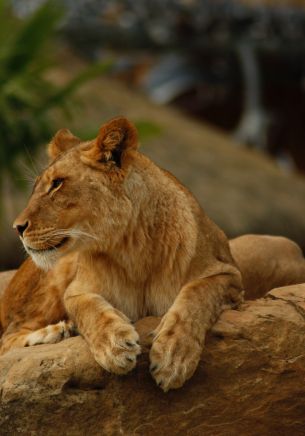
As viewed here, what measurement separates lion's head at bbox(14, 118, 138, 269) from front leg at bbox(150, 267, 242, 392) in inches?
13.2

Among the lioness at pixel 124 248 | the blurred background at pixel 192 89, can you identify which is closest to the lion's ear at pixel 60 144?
the lioness at pixel 124 248

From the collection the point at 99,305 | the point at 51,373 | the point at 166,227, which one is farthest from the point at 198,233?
the point at 51,373

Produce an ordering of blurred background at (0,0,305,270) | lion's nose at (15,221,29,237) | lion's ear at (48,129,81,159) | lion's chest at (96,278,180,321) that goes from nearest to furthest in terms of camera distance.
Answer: lion's nose at (15,221,29,237) → lion's chest at (96,278,180,321) → lion's ear at (48,129,81,159) → blurred background at (0,0,305,270)

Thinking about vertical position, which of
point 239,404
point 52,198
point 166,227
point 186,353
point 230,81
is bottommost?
point 230,81

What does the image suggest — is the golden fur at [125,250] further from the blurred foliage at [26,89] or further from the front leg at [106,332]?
the blurred foliage at [26,89]

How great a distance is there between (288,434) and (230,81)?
40.2ft

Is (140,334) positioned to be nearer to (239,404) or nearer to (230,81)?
(239,404)

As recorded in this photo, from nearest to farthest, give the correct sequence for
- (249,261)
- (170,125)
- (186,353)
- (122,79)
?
(186,353) → (249,261) → (170,125) → (122,79)

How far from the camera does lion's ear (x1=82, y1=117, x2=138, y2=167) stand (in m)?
3.76

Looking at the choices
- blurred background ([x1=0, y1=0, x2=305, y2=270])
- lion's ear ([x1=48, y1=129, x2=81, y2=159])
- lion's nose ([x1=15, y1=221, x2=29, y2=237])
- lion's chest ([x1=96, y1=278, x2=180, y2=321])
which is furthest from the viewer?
blurred background ([x1=0, y1=0, x2=305, y2=270])

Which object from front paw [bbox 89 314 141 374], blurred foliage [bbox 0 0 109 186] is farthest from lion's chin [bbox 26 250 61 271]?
blurred foliage [bbox 0 0 109 186]

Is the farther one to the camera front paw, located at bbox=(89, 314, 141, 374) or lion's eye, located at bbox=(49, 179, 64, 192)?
lion's eye, located at bbox=(49, 179, 64, 192)

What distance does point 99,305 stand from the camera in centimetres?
380

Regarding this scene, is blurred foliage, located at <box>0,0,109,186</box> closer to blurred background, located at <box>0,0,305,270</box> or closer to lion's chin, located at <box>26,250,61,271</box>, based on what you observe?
blurred background, located at <box>0,0,305,270</box>
